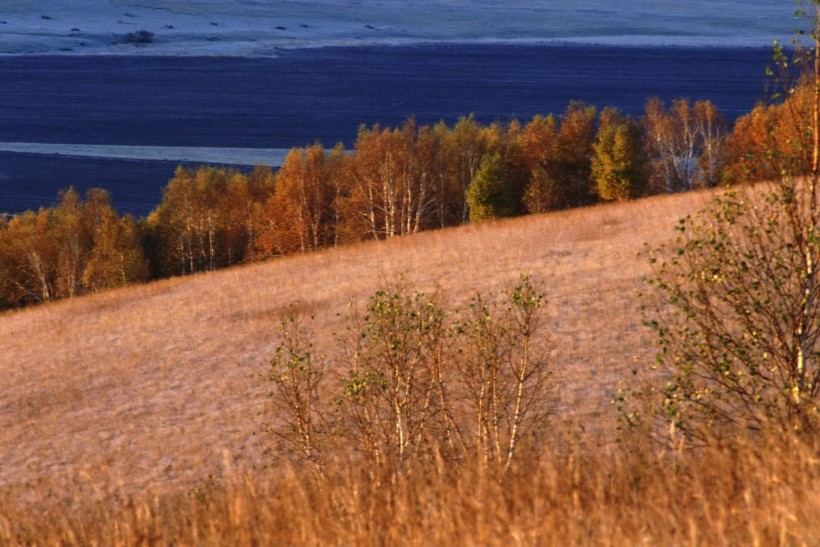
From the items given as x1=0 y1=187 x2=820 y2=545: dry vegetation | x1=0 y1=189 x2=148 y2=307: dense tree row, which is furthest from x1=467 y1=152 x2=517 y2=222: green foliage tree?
x1=0 y1=189 x2=148 y2=307: dense tree row

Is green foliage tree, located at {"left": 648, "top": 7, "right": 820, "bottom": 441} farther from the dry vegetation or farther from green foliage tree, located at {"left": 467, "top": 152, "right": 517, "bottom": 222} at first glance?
green foliage tree, located at {"left": 467, "top": 152, "right": 517, "bottom": 222}

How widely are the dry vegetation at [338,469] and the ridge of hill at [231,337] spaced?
0.11 m

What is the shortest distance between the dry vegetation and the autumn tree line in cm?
1636

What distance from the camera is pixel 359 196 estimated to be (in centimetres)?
6894

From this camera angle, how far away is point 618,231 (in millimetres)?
44281

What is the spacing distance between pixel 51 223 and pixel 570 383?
5971 centimetres

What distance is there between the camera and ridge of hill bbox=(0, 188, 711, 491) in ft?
76.1

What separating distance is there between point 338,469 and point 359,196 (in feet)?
191

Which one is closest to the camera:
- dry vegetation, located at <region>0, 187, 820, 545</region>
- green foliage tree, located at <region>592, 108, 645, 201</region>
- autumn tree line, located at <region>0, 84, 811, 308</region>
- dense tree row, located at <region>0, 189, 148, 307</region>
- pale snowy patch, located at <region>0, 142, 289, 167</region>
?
dry vegetation, located at <region>0, 187, 820, 545</region>

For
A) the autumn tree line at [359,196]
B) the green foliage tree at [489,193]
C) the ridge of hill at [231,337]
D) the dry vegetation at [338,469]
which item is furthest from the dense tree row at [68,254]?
the green foliage tree at [489,193]

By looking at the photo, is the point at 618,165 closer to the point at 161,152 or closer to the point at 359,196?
the point at 359,196

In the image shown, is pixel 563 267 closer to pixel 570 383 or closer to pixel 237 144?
pixel 570 383

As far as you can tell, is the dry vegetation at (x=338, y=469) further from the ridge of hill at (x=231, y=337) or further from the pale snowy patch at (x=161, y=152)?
the pale snowy patch at (x=161, y=152)

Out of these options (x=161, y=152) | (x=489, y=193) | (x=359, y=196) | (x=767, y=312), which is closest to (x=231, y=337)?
(x=767, y=312)
